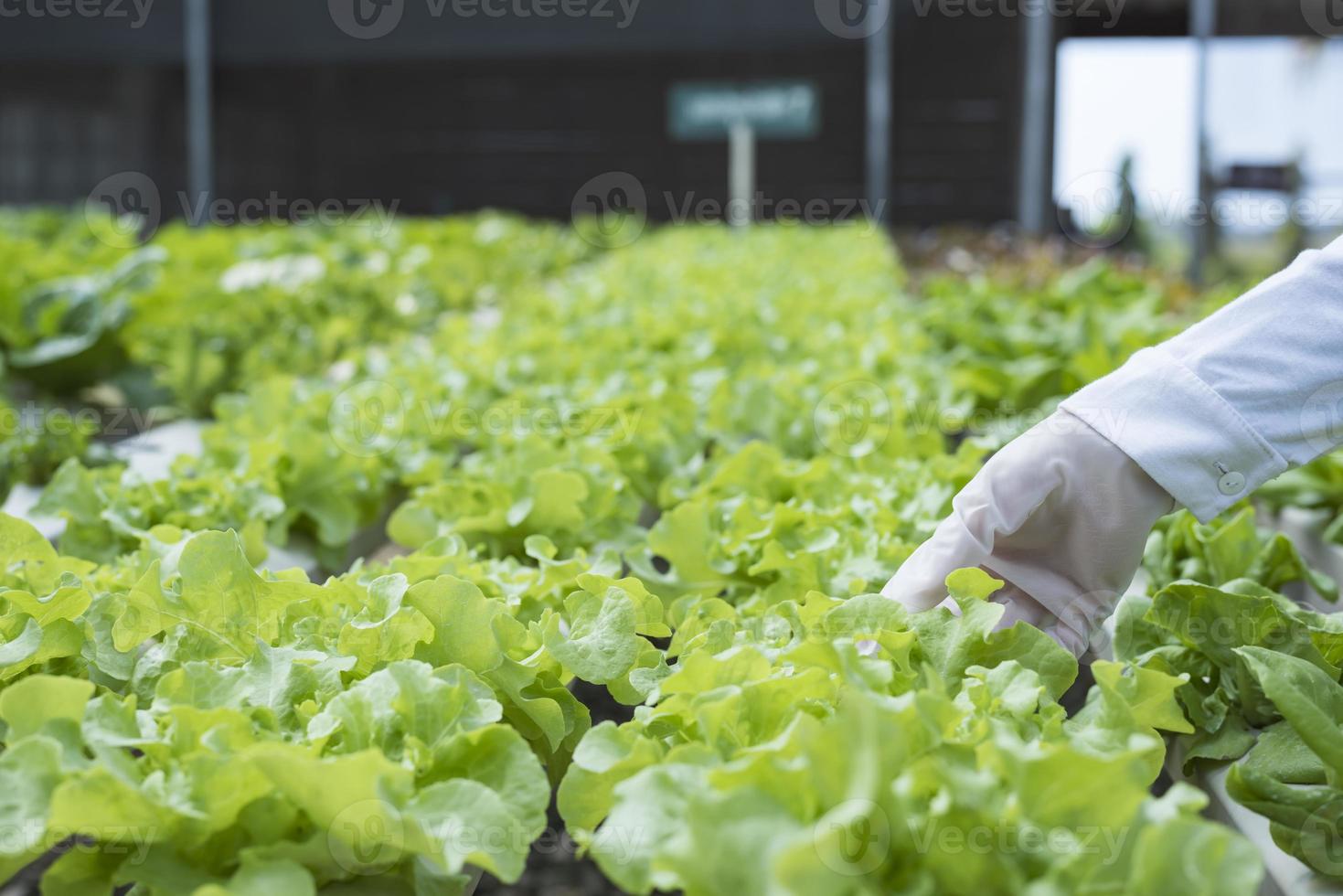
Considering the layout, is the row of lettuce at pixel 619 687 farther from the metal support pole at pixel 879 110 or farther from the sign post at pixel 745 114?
the sign post at pixel 745 114

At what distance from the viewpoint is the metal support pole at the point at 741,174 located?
15.4 metres

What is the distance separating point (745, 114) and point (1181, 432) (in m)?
16.2

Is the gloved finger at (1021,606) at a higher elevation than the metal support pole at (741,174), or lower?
lower

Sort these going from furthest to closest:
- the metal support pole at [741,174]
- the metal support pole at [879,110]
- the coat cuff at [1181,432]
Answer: the metal support pole at [741,174]
the metal support pole at [879,110]
the coat cuff at [1181,432]

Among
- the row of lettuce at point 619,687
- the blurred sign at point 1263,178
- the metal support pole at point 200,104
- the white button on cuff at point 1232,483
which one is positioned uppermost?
the metal support pole at point 200,104

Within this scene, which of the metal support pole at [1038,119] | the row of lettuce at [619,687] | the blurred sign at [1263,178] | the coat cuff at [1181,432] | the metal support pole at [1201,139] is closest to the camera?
the row of lettuce at [619,687]

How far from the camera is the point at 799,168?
1756cm

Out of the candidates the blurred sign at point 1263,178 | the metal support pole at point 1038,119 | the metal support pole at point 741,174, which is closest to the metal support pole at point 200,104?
the metal support pole at point 741,174

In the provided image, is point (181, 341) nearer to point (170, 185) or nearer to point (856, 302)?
point (856, 302)

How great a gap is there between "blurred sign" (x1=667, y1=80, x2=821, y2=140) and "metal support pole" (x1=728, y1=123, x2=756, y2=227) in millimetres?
202

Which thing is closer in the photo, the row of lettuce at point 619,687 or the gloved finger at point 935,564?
the row of lettuce at point 619,687

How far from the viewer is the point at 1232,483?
1348mm

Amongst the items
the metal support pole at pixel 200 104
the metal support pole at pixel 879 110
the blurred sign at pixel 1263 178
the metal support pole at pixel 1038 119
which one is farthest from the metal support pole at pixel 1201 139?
the metal support pole at pixel 200 104

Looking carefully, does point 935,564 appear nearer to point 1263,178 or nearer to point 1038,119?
point 1263,178
